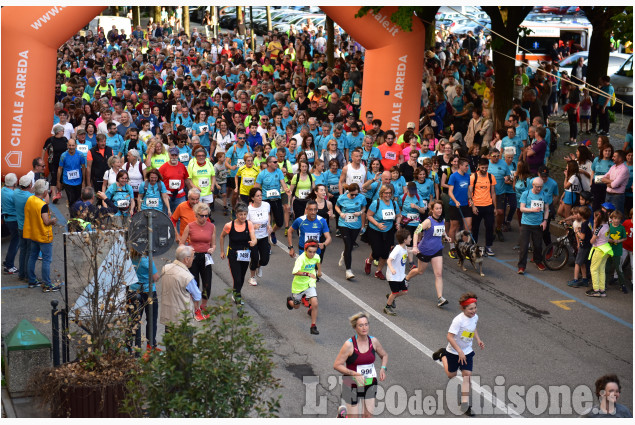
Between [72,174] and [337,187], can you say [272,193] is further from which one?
[72,174]

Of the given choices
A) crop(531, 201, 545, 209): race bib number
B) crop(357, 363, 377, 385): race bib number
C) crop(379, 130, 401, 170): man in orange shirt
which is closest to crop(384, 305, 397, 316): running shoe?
crop(531, 201, 545, 209): race bib number

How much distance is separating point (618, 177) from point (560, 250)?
4.95 feet

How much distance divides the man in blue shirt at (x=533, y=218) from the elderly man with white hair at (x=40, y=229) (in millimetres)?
6978

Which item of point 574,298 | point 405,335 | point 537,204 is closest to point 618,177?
point 537,204

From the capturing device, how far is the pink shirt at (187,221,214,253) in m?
12.8

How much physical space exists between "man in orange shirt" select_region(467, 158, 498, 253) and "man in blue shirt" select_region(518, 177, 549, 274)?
0.85 m

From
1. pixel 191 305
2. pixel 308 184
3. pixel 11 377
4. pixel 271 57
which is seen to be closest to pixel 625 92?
pixel 271 57

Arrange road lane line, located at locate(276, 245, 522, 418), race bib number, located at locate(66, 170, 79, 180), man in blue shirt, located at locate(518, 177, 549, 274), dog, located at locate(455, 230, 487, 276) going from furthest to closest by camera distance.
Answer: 1. race bib number, located at locate(66, 170, 79, 180)
2. man in blue shirt, located at locate(518, 177, 549, 274)
3. dog, located at locate(455, 230, 487, 276)
4. road lane line, located at locate(276, 245, 522, 418)

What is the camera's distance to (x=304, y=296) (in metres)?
12.5

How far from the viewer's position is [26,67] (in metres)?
18.5

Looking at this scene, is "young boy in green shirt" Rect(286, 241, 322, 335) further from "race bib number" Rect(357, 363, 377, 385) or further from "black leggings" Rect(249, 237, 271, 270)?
"race bib number" Rect(357, 363, 377, 385)

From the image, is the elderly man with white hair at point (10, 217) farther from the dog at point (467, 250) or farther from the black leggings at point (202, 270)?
the dog at point (467, 250)

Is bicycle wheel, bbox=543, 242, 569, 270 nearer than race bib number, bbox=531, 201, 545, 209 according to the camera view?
No

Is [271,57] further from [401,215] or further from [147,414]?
[147,414]
